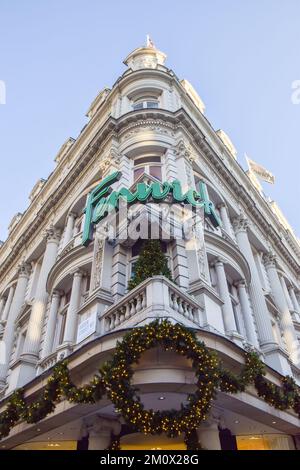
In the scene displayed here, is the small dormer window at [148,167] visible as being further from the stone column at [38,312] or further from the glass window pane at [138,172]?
the stone column at [38,312]

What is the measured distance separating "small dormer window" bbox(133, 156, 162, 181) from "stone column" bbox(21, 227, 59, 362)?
651cm

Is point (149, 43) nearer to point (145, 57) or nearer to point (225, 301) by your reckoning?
point (145, 57)

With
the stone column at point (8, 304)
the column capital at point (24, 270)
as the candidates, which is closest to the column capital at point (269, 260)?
the column capital at point (24, 270)

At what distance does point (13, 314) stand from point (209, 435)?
1498 centimetres

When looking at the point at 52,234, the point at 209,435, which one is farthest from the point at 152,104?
the point at 209,435

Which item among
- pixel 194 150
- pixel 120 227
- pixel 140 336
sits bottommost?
pixel 140 336

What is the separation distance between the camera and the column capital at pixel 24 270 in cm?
2419

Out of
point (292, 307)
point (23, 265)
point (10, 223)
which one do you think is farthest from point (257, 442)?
point (10, 223)

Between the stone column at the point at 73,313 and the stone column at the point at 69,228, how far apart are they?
4816 millimetres

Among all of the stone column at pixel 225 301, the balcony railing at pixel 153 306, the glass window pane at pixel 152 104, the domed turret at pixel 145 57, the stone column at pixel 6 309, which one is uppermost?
the domed turret at pixel 145 57

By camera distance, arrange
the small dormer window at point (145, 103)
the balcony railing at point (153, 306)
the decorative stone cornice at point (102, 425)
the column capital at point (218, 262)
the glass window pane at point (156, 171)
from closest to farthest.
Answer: the balcony railing at point (153, 306) < the decorative stone cornice at point (102, 425) < the column capital at point (218, 262) < the glass window pane at point (156, 171) < the small dormer window at point (145, 103)

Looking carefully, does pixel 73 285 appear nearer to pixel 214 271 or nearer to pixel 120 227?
pixel 120 227
